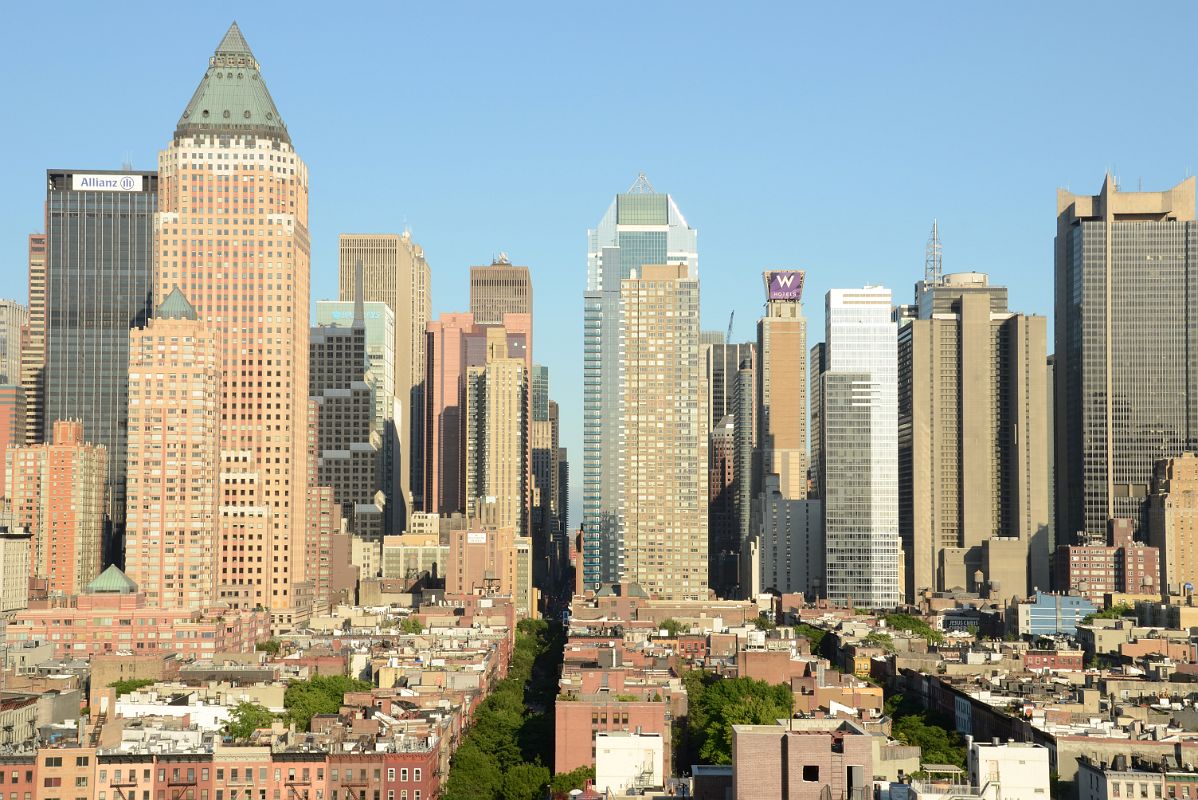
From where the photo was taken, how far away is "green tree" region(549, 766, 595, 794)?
464ft

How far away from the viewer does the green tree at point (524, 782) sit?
143 meters

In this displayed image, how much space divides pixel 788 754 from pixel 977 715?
254ft

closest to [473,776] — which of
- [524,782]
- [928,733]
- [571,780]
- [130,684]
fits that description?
[524,782]

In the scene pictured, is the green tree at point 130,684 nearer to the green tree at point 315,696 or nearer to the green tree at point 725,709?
the green tree at point 315,696

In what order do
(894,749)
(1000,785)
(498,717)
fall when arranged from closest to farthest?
1. (1000,785)
2. (894,749)
3. (498,717)

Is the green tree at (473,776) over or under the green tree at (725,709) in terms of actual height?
under

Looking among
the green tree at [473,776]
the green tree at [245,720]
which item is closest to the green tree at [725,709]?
the green tree at [473,776]

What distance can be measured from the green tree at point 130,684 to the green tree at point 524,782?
150 ft

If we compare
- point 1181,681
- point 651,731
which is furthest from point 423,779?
point 1181,681

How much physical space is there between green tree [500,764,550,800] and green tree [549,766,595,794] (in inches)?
36.3

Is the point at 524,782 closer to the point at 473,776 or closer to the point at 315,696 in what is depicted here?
the point at 473,776

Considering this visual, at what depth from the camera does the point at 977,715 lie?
168 meters

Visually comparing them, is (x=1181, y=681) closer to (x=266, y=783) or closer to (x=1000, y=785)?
(x=1000, y=785)

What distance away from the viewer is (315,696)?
6924 inches
